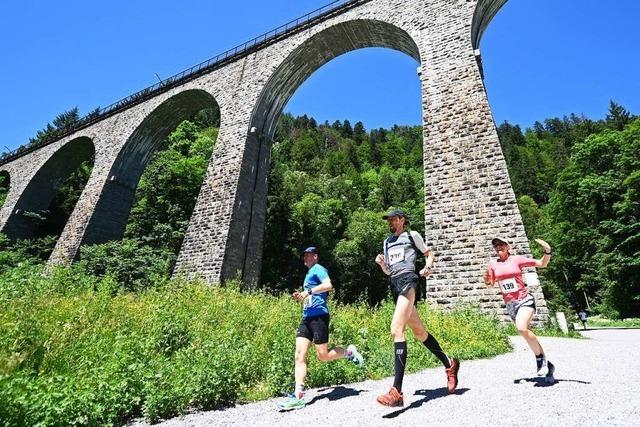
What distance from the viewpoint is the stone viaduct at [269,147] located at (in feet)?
30.3

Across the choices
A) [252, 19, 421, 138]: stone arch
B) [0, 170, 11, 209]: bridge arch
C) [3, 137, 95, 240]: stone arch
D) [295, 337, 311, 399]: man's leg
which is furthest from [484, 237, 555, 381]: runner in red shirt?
[0, 170, 11, 209]: bridge arch

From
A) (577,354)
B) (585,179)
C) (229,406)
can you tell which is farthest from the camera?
(585,179)

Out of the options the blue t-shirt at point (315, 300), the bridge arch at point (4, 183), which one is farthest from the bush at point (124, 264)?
the bridge arch at point (4, 183)

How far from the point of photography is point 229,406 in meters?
3.80

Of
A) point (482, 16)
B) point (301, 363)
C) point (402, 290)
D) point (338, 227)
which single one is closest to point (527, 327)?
point (402, 290)

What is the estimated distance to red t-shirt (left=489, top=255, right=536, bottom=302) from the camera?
3.89m

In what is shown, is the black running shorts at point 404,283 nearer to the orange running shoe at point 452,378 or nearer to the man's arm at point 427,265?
the man's arm at point 427,265

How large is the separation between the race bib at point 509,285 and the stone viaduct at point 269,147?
482 centimetres

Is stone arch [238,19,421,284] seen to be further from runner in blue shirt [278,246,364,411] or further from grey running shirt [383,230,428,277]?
grey running shirt [383,230,428,277]

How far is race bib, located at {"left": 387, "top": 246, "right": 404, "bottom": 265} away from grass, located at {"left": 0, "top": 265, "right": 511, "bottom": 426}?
1.72 meters

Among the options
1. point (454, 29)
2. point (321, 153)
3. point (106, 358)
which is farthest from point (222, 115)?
point (321, 153)

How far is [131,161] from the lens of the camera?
65.5ft

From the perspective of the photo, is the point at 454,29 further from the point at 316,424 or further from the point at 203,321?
the point at 316,424

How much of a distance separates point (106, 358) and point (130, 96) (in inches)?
787
